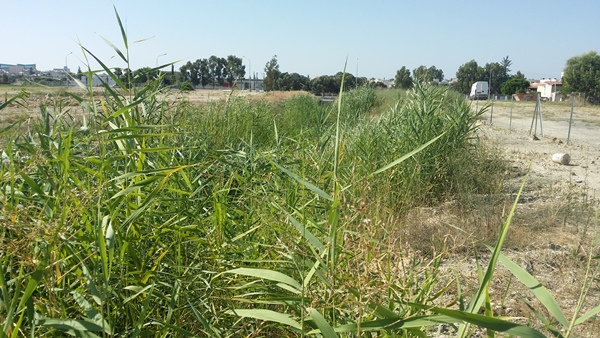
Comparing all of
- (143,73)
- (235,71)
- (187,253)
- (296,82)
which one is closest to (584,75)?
(296,82)

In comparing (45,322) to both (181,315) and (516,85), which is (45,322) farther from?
(516,85)

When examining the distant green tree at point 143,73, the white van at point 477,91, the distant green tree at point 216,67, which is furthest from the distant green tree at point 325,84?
the distant green tree at point 143,73

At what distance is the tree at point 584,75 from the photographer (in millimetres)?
56062

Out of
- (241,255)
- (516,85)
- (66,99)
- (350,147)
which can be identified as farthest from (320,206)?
(516,85)

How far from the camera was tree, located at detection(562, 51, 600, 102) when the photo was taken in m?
56.1

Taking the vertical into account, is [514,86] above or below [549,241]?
above

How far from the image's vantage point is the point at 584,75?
5650 centimetres

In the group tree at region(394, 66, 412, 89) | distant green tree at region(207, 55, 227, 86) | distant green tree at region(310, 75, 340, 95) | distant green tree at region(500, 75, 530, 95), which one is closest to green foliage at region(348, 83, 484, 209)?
distant green tree at region(207, 55, 227, 86)

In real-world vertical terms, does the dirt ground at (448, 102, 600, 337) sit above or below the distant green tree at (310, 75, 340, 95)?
below

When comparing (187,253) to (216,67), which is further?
(216,67)

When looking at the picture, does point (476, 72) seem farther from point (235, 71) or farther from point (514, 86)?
point (235, 71)

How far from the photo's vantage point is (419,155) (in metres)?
6.46

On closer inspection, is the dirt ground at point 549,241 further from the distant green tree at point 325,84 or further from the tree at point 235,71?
the distant green tree at point 325,84

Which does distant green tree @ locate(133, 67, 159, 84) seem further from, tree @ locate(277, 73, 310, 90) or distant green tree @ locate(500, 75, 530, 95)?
distant green tree @ locate(500, 75, 530, 95)
